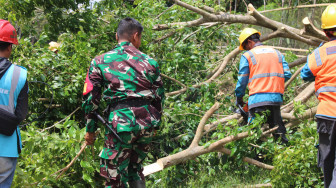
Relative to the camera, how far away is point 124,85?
2.68 meters

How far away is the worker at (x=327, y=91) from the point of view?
2.69 m

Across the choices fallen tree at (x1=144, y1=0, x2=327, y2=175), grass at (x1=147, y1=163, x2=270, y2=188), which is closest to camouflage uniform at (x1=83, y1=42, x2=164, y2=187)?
fallen tree at (x1=144, y1=0, x2=327, y2=175)

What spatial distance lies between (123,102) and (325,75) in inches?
63.0

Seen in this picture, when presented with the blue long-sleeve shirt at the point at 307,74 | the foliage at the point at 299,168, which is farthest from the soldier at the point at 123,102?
the foliage at the point at 299,168

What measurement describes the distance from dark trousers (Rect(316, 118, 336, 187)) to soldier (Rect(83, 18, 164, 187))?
1.32 metres

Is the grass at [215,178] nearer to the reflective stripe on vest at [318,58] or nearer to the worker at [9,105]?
the reflective stripe on vest at [318,58]

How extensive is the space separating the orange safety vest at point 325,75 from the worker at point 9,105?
7.32ft

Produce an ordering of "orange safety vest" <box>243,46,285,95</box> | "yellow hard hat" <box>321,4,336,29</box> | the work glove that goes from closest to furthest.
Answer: "yellow hard hat" <box>321,4,336,29</box> < "orange safety vest" <box>243,46,285,95</box> < the work glove

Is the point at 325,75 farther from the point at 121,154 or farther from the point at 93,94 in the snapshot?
the point at 93,94

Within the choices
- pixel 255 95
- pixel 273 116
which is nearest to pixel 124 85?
pixel 255 95

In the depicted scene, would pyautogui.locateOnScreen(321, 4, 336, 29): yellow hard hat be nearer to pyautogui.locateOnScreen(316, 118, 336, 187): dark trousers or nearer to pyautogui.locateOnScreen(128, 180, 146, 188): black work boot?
pyautogui.locateOnScreen(316, 118, 336, 187): dark trousers

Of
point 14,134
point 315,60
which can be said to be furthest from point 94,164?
point 315,60

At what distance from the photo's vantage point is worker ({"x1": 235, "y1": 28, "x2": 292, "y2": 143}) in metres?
3.83

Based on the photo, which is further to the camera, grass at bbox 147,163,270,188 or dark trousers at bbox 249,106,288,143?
dark trousers at bbox 249,106,288,143
